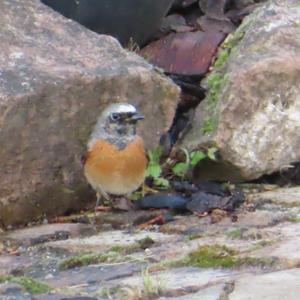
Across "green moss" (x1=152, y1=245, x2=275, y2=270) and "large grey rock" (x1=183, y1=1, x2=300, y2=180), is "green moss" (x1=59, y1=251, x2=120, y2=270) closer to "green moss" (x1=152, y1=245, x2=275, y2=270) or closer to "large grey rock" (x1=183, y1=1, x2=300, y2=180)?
"green moss" (x1=152, y1=245, x2=275, y2=270)

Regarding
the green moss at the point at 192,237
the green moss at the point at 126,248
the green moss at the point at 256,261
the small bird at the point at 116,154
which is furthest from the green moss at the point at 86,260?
the small bird at the point at 116,154

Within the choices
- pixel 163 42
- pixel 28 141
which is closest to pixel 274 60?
pixel 163 42

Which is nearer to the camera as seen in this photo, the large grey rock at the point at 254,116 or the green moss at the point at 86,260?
the green moss at the point at 86,260

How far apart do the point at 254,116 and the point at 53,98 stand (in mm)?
1402

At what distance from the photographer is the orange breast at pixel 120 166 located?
613 centimetres

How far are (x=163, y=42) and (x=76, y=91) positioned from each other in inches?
69.3

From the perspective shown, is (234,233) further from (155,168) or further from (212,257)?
(155,168)

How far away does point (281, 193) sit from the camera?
6383 mm

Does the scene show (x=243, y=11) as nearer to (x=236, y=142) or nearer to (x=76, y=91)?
(x=236, y=142)

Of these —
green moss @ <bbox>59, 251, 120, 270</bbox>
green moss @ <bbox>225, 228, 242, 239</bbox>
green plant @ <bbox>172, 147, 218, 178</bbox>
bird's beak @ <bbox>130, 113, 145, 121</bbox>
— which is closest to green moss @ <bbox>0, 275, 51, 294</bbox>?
green moss @ <bbox>59, 251, 120, 270</bbox>

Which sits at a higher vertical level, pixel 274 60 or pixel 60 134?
pixel 274 60

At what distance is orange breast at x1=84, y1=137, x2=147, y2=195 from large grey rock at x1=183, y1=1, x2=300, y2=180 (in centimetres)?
53

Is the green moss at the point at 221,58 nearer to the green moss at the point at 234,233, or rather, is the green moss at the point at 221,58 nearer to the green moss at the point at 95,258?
the green moss at the point at 234,233

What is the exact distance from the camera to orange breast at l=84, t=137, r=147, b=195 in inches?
241
